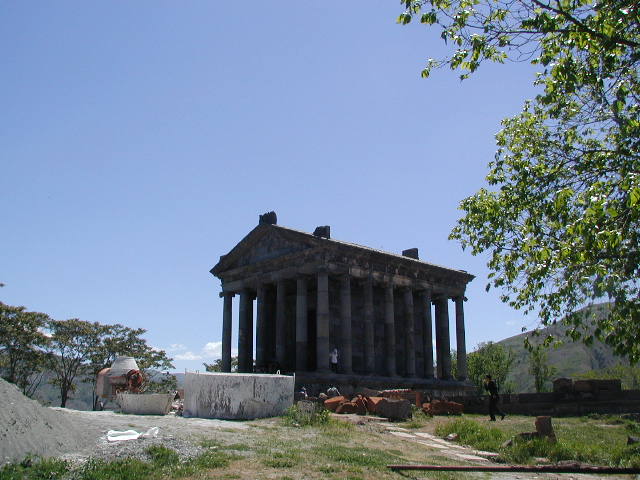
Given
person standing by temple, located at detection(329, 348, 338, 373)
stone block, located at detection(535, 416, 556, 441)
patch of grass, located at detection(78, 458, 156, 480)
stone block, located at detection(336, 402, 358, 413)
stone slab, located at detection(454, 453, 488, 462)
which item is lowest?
stone slab, located at detection(454, 453, 488, 462)

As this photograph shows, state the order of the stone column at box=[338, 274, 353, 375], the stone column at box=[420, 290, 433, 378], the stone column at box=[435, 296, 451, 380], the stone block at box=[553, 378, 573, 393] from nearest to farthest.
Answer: the stone block at box=[553, 378, 573, 393] → the stone column at box=[338, 274, 353, 375] → the stone column at box=[420, 290, 433, 378] → the stone column at box=[435, 296, 451, 380]

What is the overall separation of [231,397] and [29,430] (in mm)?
7970

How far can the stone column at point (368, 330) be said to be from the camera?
33719 millimetres

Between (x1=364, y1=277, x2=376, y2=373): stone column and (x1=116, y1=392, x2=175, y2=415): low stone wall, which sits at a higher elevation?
(x1=364, y1=277, x2=376, y2=373): stone column

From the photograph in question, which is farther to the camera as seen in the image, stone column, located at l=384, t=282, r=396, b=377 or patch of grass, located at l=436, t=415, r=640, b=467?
stone column, located at l=384, t=282, r=396, b=377

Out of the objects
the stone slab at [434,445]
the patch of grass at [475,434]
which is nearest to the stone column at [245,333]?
the patch of grass at [475,434]

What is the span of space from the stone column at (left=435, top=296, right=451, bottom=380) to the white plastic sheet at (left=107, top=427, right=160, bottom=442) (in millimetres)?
27736

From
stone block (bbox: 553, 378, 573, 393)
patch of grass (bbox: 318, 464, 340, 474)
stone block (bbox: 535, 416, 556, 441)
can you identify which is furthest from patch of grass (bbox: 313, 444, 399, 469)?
stone block (bbox: 553, 378, 573, 393)

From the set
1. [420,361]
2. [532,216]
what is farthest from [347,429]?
[420,361]

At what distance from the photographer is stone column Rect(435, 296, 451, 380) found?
3850 centimetres

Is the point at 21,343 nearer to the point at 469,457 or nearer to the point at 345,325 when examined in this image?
the point at 345,325

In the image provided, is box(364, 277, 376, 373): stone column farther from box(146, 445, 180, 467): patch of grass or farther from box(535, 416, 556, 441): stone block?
box(146, 445, 180, 467): patch of grass

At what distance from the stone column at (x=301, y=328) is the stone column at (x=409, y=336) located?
664 centimetres

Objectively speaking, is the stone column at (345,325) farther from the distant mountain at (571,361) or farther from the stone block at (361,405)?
the distant mountain at (571,361)
